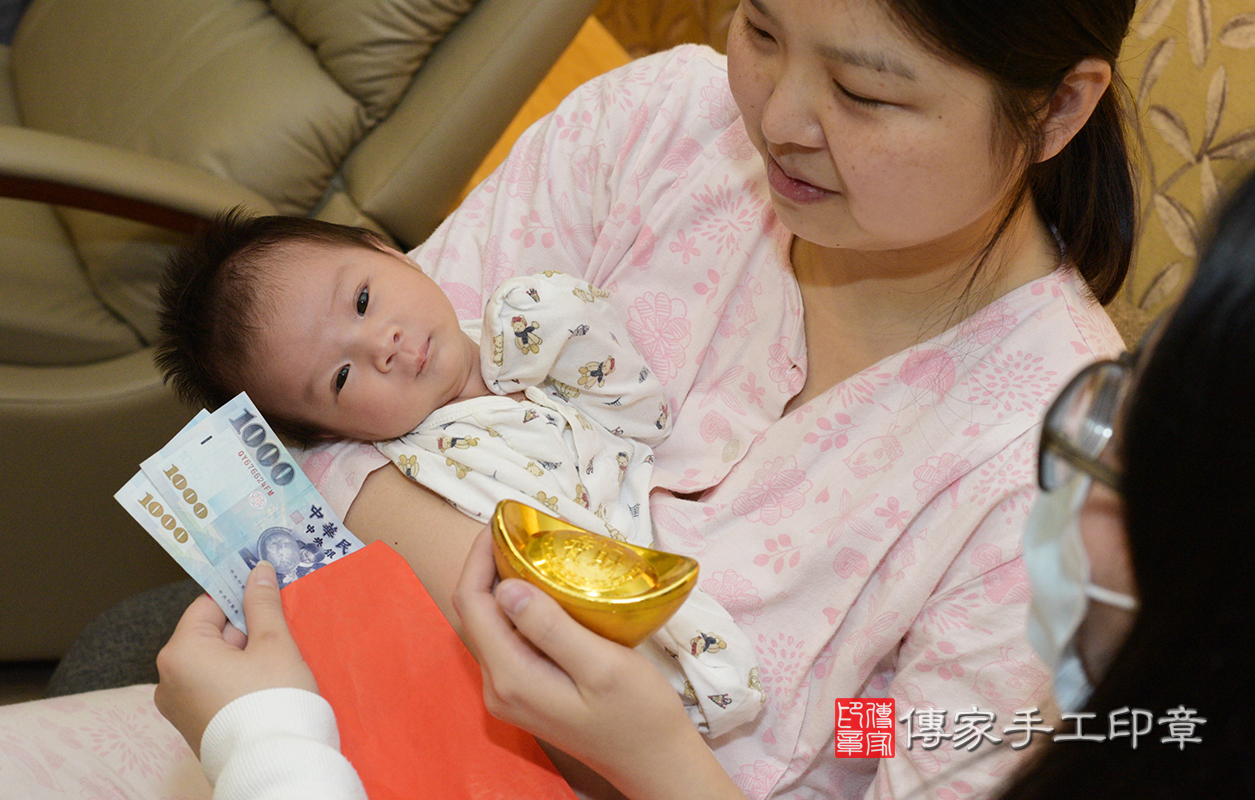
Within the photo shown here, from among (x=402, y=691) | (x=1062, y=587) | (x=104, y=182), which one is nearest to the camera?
(x=1062, y=587)

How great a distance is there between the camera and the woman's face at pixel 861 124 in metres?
0.86

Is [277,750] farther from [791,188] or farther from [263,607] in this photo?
[791,188]

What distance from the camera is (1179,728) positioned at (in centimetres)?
53

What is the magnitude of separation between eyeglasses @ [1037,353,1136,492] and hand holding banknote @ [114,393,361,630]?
2.80ft

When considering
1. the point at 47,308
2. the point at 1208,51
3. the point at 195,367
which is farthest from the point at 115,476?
the point at 1208,51

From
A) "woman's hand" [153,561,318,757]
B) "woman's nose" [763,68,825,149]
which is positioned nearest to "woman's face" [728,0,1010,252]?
"woman's nose" [763,68,825,149]

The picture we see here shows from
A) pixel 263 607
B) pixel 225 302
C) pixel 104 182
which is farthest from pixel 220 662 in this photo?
pixel 104 182

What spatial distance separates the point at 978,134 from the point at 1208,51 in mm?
696

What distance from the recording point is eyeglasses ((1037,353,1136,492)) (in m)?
0.62

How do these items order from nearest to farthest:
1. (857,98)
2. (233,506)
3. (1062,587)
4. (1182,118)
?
(1062,587)
(857,98)
(233,506)
(1182,118)

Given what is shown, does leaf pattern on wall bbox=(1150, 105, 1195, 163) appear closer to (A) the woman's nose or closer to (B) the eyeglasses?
(A) the woman's nose

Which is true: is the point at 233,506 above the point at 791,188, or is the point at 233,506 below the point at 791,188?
below

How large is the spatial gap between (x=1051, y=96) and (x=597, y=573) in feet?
2.18

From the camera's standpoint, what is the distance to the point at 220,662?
0.95 meters
